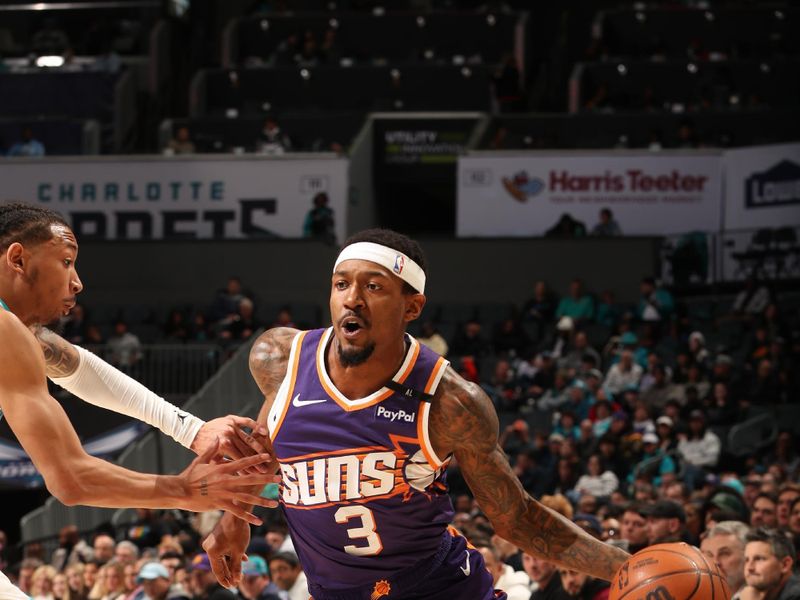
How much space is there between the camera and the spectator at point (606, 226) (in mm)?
23172

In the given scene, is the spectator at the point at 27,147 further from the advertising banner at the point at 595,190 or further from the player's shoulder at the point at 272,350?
the player's shoulder at the point at 272,350

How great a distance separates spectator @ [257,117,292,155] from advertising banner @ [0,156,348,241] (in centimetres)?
77

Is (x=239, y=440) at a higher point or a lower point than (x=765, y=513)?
higher

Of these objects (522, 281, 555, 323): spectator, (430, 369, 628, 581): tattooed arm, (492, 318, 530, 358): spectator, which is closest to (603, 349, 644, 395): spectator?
(492, 318, 530, 358): spectator

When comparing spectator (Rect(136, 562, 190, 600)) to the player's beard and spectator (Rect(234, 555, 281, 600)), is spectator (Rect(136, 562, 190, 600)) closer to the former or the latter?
spectator (Rect(234, 555, 281, 600))

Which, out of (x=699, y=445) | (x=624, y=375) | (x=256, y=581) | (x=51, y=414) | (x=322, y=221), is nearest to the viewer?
(x=51, y=414)

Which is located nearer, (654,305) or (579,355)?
(579,355)

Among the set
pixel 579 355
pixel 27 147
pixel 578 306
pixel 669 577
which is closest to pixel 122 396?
pixel 669 577

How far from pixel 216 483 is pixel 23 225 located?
1.22 m

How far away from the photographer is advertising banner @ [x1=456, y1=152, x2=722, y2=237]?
2347 cm

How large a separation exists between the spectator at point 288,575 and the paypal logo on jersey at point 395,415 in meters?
5.95

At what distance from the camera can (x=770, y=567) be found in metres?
7.63

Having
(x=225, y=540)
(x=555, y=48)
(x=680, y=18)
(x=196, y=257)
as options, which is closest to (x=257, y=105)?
(x=196, y=257)

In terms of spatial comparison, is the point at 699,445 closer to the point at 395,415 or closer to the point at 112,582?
the point at 112,582
